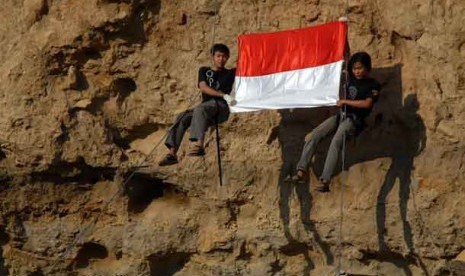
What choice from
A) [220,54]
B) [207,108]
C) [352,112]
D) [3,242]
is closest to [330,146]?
[352,112]

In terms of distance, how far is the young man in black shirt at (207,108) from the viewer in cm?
786

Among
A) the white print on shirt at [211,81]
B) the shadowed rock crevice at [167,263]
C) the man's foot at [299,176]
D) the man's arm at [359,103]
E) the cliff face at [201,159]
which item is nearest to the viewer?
the man's arm at [359,103]

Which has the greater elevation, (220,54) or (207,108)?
(220,54)

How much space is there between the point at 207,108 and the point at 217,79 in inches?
9.7

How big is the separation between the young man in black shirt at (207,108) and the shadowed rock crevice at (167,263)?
0.94 m

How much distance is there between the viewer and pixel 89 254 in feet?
29.3

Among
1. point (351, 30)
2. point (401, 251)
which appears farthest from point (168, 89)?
point (401, 251)

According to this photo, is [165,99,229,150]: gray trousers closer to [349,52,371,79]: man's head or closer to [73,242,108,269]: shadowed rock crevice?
[349,52,371,79]: man's head

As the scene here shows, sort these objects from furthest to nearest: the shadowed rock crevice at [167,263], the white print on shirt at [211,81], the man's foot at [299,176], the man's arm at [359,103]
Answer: the shadowed rock crevice at [167,263] → the white print on shirt at [211,81] → the man's foot at [299,176] → the man's arm at [359,103]

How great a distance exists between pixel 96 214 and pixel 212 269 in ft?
3.34

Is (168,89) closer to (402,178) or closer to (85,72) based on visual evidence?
(85,72)

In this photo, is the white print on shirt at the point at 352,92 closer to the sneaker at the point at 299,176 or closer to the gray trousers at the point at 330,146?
the gray trousers at the point at 330,146

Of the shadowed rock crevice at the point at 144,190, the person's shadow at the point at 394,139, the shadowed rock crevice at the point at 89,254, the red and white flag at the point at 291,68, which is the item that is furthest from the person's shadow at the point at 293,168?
the shadowed rock crevice at the point at 89,254

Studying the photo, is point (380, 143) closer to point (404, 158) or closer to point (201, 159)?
point (404, 158)
